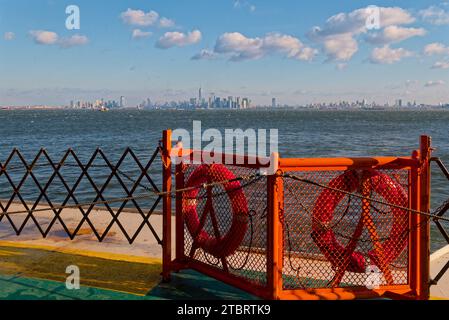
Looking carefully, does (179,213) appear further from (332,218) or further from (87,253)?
(87,253)

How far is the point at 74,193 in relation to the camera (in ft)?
73.6

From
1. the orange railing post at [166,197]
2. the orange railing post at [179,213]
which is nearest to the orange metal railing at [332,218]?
the orange railing post at [166,197]

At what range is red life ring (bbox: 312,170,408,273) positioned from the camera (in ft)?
18.9

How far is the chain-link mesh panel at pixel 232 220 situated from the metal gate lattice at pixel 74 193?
0.78 metres

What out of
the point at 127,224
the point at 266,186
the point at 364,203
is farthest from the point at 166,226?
the point at 127,224

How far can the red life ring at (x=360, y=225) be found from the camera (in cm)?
575

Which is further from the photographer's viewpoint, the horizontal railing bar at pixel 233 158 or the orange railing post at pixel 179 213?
the orange railing post at pixel 179 213

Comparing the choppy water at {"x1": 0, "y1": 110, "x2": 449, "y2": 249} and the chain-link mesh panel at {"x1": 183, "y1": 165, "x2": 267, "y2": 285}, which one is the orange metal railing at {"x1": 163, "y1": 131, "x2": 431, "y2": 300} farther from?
the choppy water at {"x1": 0, "y1": 110, "x2": 449, "y2": 249}

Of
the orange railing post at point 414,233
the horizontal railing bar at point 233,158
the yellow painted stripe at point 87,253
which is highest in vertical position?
the horizontal railing bar at point 233,158

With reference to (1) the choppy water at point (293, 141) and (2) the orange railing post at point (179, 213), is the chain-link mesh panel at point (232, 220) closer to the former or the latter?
(2) the orange railing post at point (179, 213)

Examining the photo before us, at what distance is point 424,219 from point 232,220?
2323 mm

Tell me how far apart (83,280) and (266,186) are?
3.05 m

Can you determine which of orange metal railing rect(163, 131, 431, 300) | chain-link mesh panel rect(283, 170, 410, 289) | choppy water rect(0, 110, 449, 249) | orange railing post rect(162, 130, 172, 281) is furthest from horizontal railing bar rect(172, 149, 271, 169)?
choppy water rect(0, 110, 449, 249)

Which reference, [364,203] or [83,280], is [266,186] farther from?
[83,280]
